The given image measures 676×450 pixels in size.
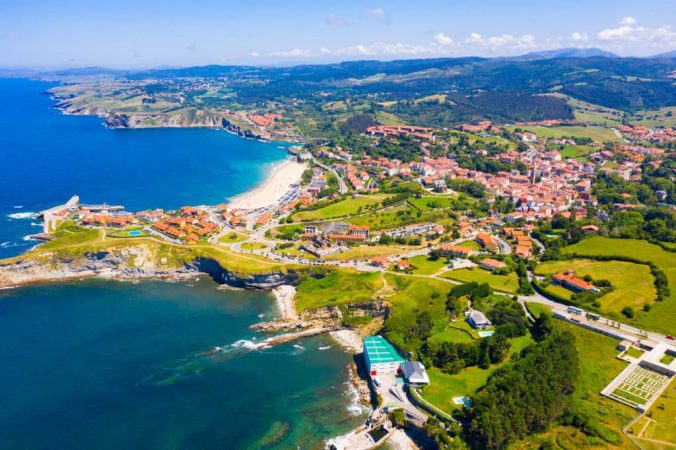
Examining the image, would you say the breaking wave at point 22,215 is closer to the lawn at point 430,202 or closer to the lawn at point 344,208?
the lawn at point 344,208

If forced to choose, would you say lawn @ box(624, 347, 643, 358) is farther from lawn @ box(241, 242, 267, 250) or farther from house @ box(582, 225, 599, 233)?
lawn @ box(241, 242, 267, 250)

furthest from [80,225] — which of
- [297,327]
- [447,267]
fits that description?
[447,267]

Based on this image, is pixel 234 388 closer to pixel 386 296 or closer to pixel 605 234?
pixel 386 296

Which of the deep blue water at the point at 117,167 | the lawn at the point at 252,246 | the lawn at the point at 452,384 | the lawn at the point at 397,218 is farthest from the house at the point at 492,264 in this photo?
the deep blue water at the point at 117,167

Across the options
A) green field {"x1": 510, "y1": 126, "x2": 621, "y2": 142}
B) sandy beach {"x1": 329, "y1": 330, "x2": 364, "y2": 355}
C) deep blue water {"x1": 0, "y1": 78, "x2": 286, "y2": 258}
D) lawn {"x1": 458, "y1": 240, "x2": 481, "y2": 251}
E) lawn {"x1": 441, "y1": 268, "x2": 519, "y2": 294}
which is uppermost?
green field {"x1": 510, "y1": 126, "x2": 621, "y2": 142}

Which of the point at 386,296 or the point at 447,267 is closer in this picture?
the point at 386,296

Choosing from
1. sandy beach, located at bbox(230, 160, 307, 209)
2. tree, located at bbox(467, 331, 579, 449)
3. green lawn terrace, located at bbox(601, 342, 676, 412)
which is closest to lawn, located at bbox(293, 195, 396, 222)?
sandy beach, located at bbox(230, 160, 307, 209)
